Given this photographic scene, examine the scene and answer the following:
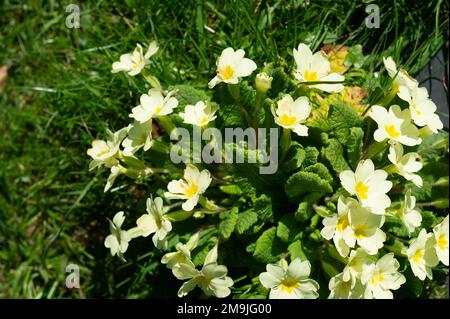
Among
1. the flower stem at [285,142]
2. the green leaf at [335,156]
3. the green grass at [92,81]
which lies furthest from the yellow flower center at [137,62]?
the green leaf at [335,156]

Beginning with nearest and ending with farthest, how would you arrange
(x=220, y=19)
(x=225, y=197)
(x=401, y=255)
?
1. (x=401, y=255)
2. (x=225, y=197)
3. (x=220, y=19)

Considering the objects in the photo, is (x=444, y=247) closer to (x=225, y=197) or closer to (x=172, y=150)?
(x=225, y=197)

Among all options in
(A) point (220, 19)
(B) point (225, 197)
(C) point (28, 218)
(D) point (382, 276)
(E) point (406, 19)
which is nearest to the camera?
(D) point (382, 276)

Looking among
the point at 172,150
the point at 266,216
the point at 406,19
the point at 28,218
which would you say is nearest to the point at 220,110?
the point at 172,150

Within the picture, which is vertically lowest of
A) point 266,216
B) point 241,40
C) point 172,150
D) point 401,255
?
point 401,255

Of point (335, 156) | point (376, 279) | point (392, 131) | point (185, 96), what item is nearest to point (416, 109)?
point (392, 131)

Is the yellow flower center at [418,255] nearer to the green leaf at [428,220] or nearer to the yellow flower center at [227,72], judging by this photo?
the green leaf at [428,220]

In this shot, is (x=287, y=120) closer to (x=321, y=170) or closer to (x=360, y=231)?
(x=321, y=170)
